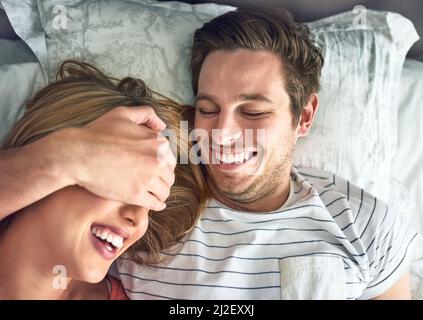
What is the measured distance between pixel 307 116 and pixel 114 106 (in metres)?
0.34

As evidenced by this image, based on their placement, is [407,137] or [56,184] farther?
[407,137]

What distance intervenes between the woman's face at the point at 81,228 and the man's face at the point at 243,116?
17 cm

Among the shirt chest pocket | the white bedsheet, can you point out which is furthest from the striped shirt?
the white bedsheet

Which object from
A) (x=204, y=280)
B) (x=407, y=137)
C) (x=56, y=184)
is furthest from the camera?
(x=407, y=137)

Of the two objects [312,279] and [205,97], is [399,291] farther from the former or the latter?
[205,97]

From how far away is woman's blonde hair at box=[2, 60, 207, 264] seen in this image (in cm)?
76

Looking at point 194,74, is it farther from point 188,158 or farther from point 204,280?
point 204,280

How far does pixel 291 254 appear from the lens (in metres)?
0.83

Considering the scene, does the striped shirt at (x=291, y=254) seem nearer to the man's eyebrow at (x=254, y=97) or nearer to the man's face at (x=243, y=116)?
the man's face at (x=243, y=116)

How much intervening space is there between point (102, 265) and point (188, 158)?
21 cm

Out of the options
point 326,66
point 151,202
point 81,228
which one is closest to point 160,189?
point 151,202
